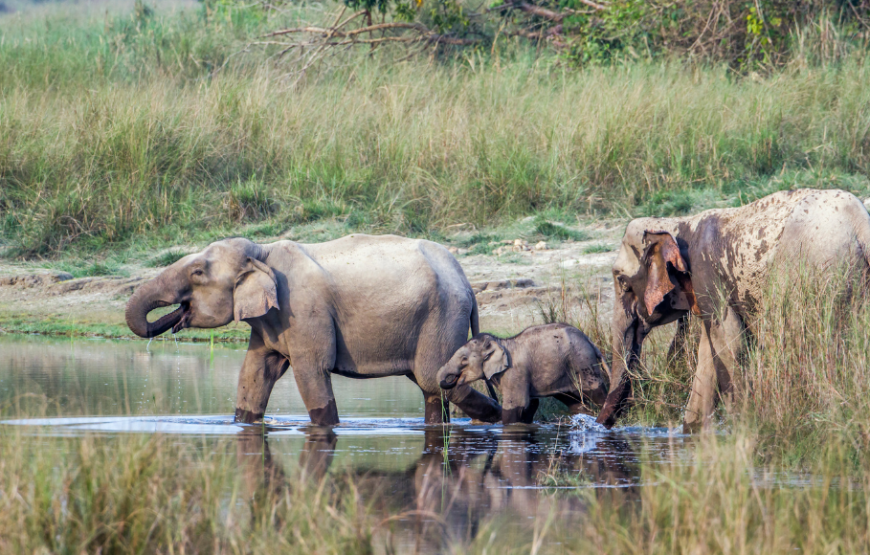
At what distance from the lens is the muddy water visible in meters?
5.07

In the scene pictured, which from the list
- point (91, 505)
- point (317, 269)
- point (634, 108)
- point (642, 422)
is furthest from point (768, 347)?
point (634, 108)

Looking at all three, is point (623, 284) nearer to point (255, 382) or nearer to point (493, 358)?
point (493, 358)

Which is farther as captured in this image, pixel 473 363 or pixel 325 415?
pixel 473 363

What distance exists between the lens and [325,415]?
24.3 ft

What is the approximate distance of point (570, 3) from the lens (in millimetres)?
17234

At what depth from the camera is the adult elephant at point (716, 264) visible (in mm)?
6531

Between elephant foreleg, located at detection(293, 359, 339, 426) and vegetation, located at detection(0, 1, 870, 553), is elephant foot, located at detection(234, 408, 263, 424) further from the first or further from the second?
vegetation, located at detection(0, 1, 870, 553)

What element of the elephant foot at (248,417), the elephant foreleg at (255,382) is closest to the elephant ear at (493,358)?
the elephant foreleg at (255,382)

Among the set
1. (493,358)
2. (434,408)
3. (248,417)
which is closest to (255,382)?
(248,417)

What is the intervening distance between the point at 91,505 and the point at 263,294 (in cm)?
312

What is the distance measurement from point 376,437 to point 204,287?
140 centimetres

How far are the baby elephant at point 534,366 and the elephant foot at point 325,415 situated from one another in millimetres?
675

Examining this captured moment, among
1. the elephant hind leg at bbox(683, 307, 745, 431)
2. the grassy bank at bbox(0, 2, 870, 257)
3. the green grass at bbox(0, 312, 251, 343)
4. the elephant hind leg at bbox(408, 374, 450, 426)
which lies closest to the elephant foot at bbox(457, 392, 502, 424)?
the elephant hind leg at bbox(408, 374, 450, 426)

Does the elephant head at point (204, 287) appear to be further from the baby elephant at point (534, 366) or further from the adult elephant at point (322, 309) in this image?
the baby elephant at point (534, 366)
